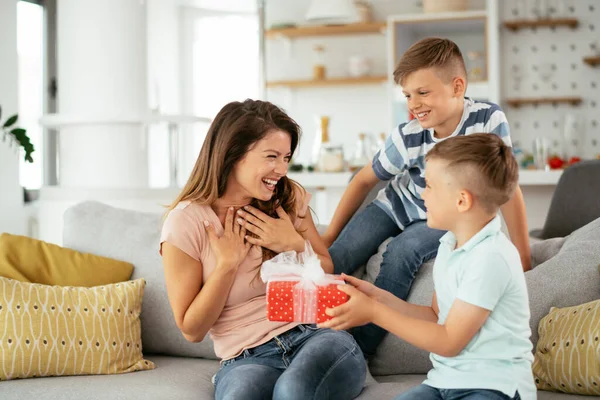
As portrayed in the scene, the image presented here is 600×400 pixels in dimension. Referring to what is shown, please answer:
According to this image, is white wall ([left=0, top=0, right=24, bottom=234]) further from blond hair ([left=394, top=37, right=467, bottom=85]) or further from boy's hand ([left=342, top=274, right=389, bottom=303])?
boy's hand ([left=342, top=274, right=389, bottom=303])

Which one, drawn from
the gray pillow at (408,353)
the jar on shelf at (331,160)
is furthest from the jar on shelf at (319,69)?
the gray pillow at (408,353)

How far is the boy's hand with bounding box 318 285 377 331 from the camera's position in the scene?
1601 millimetres

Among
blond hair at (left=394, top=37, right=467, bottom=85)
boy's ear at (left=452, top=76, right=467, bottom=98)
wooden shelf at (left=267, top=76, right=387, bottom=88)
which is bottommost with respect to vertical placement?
boy's ear at (left=452, top=76, right=467, bottom=98)

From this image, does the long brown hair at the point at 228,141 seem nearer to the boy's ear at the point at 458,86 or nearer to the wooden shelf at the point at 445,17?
the boy's ear at the point at 458,86

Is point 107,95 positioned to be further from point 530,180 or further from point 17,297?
point 530,180

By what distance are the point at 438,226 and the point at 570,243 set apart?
0.86 metres

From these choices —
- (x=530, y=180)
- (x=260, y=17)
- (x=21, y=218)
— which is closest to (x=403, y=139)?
(x=530, y=180)

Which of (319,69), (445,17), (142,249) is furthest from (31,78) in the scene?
(142,249)

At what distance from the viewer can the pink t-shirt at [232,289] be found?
1.96 m

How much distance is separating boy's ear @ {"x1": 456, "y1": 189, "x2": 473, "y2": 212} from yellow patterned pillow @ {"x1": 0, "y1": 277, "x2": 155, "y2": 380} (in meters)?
1.15

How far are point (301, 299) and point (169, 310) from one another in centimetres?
86

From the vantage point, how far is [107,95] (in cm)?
455

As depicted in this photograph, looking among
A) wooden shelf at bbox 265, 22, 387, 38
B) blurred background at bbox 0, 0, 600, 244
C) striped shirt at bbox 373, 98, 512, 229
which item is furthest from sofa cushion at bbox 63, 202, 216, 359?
wooden shelf at bbox 265, 22, 387, 38

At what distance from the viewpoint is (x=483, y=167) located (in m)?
1.57
